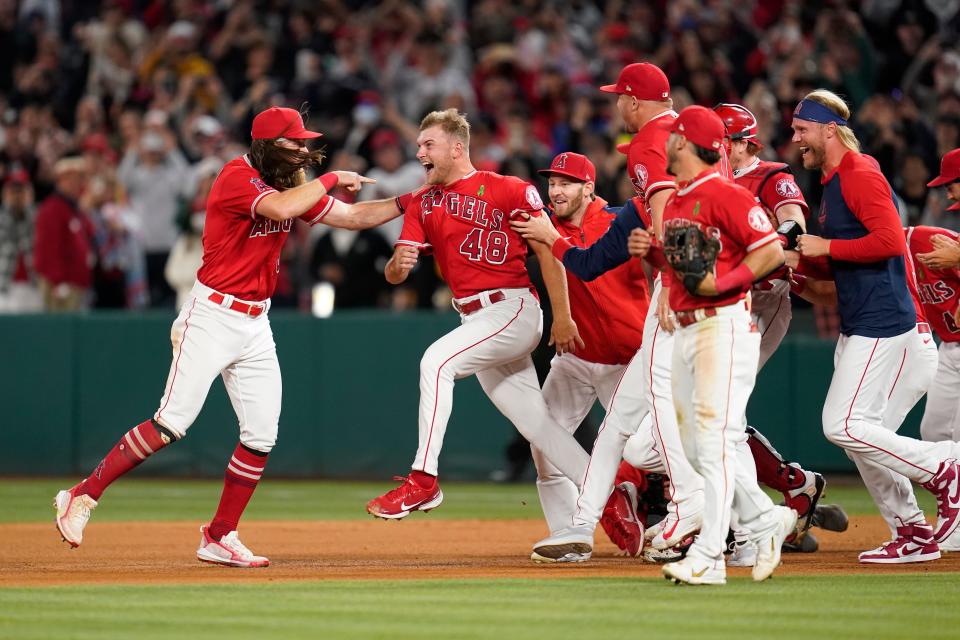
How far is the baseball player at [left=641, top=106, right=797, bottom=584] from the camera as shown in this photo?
256 inches

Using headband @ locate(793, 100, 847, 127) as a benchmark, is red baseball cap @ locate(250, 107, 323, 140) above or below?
below

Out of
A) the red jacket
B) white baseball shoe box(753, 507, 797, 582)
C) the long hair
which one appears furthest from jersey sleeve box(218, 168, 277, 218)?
the red jacket

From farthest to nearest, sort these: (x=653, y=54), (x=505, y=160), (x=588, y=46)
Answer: (x=588, y=46) < (x=653, y=54) < (x=505, y=160)

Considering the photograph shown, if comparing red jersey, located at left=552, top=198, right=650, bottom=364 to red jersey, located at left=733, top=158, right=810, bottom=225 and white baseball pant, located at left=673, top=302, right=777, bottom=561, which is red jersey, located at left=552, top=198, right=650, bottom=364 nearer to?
red jersey, located at left=733, top=158, right=810, bottom=225

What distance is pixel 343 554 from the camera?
8445mm

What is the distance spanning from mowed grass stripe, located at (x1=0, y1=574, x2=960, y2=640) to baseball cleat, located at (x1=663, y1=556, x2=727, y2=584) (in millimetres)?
79

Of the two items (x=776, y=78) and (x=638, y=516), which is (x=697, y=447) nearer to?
(x=638, y=516)

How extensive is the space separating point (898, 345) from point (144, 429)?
4042mm

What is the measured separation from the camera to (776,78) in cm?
1487

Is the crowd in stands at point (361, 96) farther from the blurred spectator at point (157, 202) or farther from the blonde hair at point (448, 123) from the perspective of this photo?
the blonde hair at point (448, 123)

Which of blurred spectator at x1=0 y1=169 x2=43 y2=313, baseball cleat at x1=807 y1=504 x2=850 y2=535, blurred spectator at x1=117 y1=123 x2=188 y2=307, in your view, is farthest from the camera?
blurred spectator at x1=117 y1=123 x2=188 y2=307

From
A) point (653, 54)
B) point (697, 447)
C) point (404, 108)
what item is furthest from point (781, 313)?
point (404, 108)

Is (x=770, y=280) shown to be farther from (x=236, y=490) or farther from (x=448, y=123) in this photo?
(x=236, y=490)

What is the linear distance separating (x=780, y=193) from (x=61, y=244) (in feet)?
30.3
